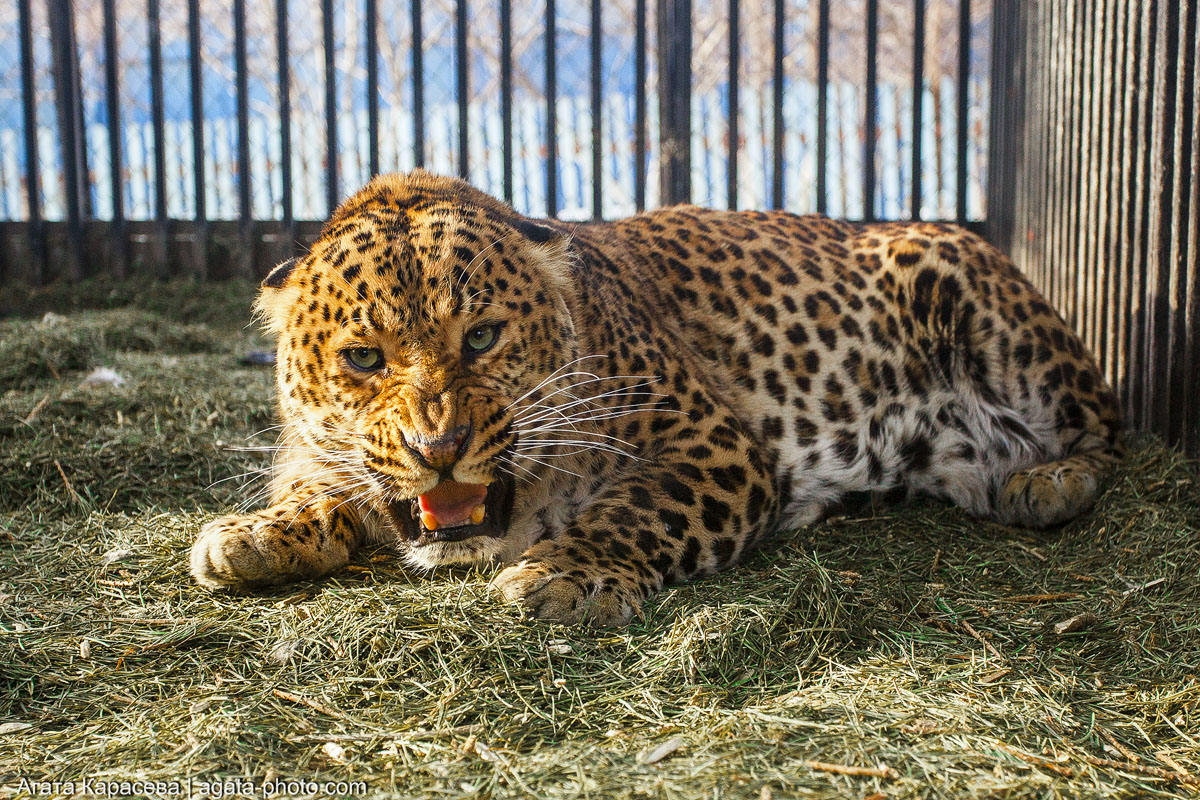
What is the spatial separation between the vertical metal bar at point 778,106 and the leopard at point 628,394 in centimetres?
277

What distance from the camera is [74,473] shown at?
4426mm

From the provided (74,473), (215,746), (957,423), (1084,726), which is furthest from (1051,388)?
(74,473)

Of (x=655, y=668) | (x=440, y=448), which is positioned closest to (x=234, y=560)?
(x=440, y=448)

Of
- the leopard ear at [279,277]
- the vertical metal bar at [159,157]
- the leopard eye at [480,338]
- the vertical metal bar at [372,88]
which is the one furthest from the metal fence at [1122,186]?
the vertical metal bar at [159,157]

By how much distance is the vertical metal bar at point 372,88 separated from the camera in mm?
8117

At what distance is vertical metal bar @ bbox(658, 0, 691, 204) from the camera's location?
8023 millimetres

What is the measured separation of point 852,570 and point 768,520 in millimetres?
364

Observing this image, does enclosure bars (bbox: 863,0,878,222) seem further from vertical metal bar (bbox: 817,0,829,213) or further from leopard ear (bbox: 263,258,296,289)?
leopard ear (bbox: 263,258,296,289)

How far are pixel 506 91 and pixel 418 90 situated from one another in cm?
69

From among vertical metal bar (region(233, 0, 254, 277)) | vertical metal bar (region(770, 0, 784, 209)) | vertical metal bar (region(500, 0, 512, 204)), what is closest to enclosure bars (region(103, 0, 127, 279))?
vertical metal bar (region(233, 0, 254, 277))

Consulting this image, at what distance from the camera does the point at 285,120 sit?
833cm

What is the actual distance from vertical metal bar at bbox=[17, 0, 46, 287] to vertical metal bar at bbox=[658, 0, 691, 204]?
16.5 feet

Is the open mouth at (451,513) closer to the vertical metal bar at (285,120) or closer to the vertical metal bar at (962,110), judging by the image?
the vertical metal bar at (285,120)

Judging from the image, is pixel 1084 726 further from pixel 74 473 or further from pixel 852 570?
pixel 74 473
